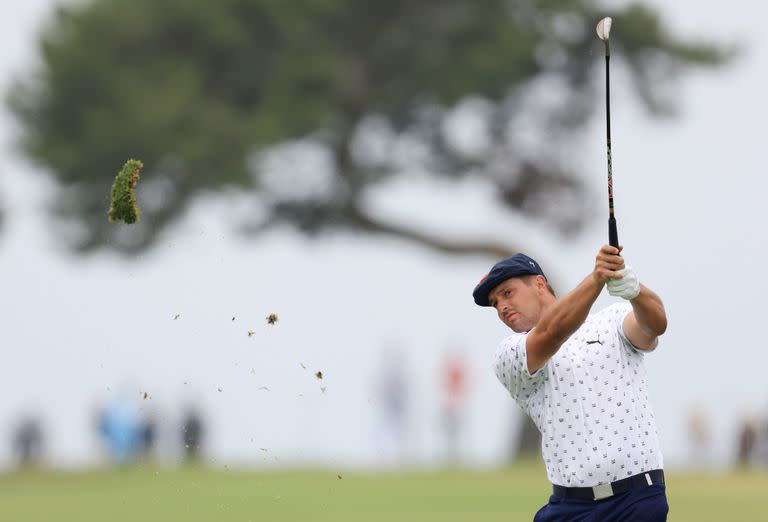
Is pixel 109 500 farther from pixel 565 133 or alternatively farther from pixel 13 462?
pixel 565 133

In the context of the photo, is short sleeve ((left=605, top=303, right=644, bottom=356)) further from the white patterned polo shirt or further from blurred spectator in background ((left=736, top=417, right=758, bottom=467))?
blurred spectator in background ((left=736, top=417, right=758, bottom=467))

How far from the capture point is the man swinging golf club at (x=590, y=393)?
25.2ft

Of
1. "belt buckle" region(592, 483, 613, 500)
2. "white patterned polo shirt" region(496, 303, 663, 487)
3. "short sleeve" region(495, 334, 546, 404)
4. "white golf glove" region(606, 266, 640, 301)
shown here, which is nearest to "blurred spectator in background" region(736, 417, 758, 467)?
"short sleeve" region(495, 334, 546, 404)

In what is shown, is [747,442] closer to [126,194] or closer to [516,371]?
[126,194]

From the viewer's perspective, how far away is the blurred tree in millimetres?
39719

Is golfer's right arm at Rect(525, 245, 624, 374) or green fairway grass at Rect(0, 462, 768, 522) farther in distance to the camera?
green fairway grass at Rect(0, 462, 768, 522)

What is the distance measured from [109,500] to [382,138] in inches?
757

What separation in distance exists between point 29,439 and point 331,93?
1180 cm

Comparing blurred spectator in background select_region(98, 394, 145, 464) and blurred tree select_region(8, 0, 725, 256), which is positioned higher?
blurred tree select_region(8, 0, 725, 256)

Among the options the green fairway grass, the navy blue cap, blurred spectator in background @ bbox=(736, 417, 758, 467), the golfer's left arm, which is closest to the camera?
the golfer's left arm

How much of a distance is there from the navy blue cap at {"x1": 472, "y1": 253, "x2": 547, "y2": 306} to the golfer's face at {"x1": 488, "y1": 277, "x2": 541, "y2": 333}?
0.04m

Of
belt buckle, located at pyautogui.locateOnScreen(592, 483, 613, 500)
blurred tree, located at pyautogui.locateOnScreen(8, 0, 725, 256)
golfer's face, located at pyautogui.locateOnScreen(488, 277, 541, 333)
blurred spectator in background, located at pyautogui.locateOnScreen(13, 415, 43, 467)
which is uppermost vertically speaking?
blurred tree, located at pyautogui.locateOnScreen(8, 0, 725, 256)

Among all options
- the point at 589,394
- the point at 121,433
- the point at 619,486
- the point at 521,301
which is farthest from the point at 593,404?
the point at 121,433

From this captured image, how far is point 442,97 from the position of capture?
4012 centimetres
